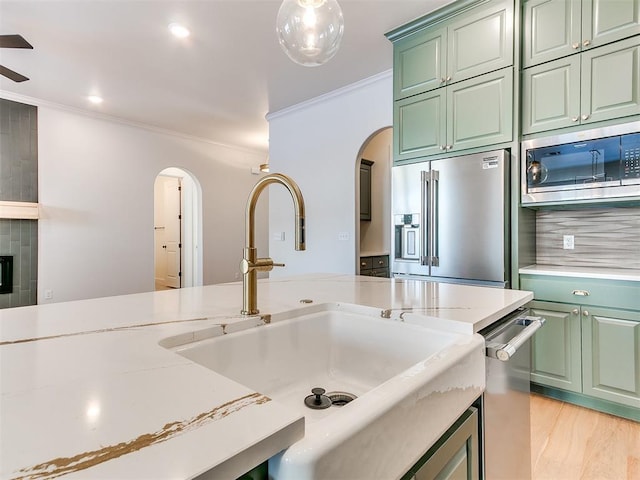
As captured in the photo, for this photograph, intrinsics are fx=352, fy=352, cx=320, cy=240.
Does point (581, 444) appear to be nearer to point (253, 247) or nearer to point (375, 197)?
point (253, 247)

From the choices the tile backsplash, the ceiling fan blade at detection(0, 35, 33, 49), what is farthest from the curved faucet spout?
the ceiling fan blade at detection(0, 35, 33, 49)

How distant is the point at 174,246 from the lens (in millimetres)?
7164

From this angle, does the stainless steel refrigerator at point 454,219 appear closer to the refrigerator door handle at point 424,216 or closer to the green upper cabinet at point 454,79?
the refrigerator door handle at point 424,216

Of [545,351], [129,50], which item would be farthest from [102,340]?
[129,50]

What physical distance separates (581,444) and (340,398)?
171 centimetres

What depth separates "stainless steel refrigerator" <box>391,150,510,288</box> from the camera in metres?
2.34

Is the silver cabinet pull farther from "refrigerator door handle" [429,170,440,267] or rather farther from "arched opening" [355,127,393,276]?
"arched opening" [355,127,393,276]

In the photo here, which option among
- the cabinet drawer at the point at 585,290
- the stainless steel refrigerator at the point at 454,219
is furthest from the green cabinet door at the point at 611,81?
the cabinet drawer at the point at 585,290

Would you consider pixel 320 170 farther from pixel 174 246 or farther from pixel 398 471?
pixel 174 246

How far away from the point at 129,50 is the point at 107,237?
107 inches

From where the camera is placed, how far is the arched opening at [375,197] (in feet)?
14.8

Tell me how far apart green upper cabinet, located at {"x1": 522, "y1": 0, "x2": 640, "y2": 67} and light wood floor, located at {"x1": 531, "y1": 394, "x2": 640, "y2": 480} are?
221cm

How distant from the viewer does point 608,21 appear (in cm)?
205

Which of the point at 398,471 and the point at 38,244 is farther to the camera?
the point at 38,244
